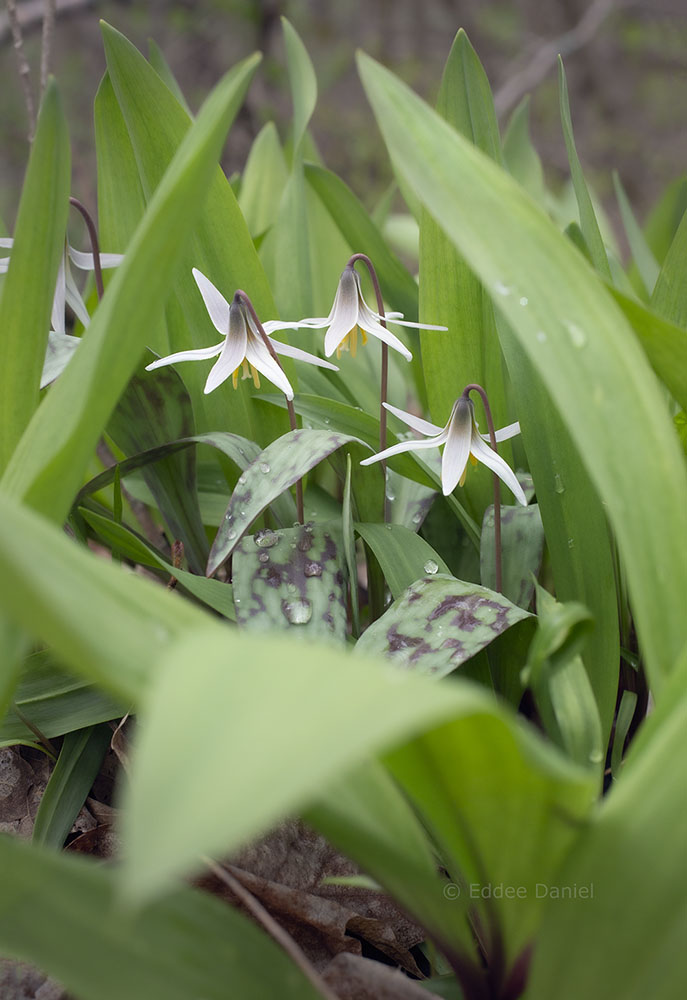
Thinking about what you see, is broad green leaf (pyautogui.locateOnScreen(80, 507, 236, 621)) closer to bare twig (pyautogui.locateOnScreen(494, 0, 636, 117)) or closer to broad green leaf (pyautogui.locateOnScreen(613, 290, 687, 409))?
broad green leaf (pyautogui.locateOnScreen(613, 290, 687, 409))

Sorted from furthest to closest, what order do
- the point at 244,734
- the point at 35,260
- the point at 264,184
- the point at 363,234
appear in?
the point at 264,184 → the point at 363,234 → the point at 35,260 → the point at 244,734

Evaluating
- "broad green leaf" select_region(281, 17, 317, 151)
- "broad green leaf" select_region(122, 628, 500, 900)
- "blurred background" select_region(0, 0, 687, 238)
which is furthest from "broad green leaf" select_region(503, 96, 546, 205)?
"blurred background" select_region(0, 0, 687, 238)

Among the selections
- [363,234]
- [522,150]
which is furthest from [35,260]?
[522,150]

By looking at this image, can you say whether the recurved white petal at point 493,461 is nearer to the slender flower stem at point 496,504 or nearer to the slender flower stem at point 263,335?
the slender flower stem at point 496,504

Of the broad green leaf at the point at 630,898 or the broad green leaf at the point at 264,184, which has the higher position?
the broad green leaf at the point at 264,184

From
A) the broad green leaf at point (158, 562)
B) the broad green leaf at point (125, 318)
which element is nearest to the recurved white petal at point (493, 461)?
the broad green leaf at point (158, 562)

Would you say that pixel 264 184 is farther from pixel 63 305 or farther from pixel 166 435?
pixel 166 435
